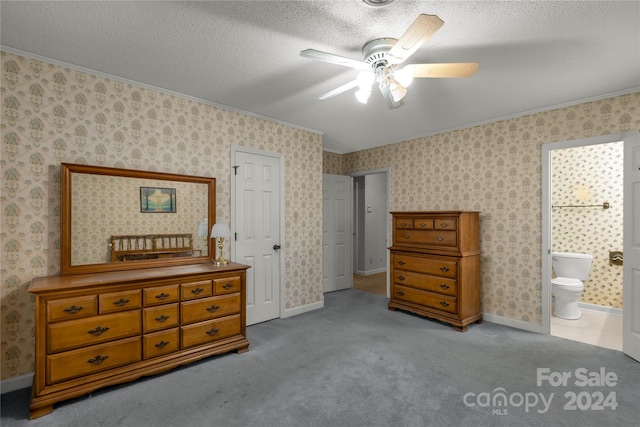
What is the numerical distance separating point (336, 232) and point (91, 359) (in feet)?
13.0

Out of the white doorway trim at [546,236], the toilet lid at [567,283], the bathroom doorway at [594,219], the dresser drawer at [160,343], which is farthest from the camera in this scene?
the bathroom doorway at [594,219]

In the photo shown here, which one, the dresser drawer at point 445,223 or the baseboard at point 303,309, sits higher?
the dresser drawer at point 445,223

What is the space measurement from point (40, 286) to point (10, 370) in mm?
851

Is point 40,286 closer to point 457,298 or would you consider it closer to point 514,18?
point 514,18

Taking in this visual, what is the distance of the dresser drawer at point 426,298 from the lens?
12.3 ft

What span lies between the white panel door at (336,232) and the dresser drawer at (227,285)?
Answer: 8.14 feet

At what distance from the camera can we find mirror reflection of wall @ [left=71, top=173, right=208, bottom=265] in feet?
8.68

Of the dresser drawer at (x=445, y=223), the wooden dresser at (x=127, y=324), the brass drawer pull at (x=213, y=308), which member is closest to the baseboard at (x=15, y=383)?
the wooden dresser at (x=127, y=324)

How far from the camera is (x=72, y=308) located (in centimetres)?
223

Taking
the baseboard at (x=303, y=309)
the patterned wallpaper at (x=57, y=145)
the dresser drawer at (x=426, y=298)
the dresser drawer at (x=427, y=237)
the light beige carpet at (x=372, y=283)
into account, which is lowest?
the light beige carpet at (x=372, y=283)

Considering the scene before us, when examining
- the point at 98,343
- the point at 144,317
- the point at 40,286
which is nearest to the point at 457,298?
the point at 144,317

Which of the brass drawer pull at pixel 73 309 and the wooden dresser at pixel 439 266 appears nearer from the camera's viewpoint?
the brass drawer pull at pixel 73 309

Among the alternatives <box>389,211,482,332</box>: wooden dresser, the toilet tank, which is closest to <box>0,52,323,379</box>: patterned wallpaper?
<box>389,211,482,332</box>: wooden dresser

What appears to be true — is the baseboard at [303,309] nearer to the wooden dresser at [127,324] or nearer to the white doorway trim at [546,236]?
the wooden dresser at [127,324]
